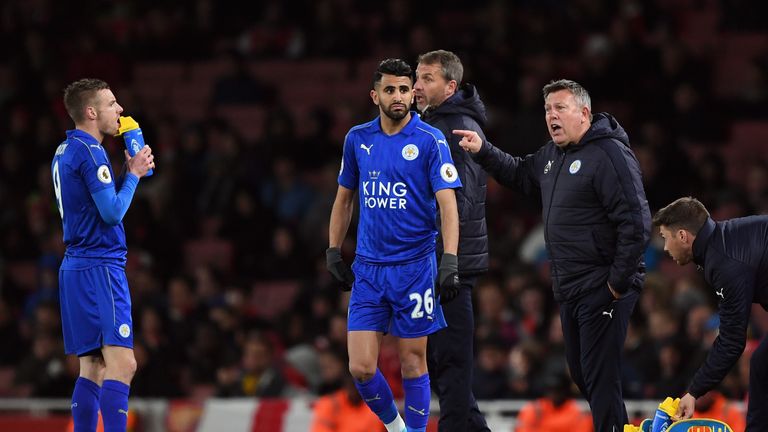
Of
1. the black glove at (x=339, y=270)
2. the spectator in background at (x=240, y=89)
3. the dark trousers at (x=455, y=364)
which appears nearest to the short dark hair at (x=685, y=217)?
the dark trousers at (x=455, y=364)

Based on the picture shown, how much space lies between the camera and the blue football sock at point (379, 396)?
7695 mm

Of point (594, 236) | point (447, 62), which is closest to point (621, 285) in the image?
point (594, 236)

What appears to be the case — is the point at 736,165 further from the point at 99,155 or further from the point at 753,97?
the point at 99,155

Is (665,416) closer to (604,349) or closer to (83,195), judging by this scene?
(604,349)

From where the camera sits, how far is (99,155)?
7.70 metres

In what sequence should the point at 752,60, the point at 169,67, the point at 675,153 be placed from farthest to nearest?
1. the point at 169,67
2. the point at 752,60
3. the point at 675,153

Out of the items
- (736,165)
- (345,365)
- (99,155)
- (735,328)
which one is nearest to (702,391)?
(735,328)

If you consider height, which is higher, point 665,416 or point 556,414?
point 665,416

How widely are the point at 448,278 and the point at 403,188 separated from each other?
2.00ft

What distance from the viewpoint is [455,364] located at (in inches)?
311

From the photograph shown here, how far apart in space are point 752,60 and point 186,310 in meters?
6.85

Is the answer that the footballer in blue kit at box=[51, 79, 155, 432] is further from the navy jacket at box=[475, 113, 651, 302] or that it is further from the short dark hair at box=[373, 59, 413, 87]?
the navy jacket at box=[475, 113, 651, 302]

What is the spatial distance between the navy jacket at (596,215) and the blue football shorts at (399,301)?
2.63ft

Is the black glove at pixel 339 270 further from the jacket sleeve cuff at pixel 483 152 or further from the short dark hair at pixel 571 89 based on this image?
the short dark hair at pixel 571 89
